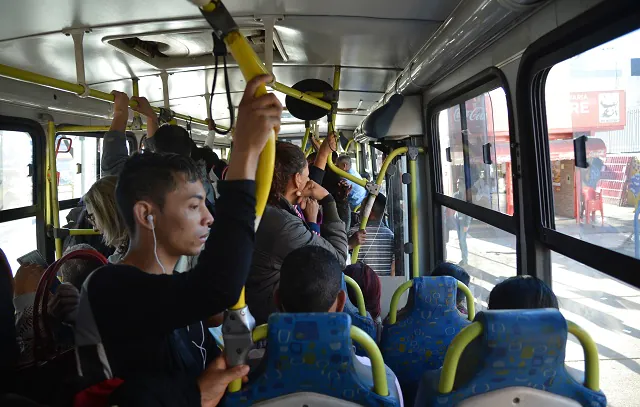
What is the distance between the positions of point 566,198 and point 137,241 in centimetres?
194

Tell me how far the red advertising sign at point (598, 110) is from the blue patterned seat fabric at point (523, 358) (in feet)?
3.36

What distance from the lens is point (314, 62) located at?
3.78 metres

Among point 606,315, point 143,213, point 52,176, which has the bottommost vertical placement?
point 606,315

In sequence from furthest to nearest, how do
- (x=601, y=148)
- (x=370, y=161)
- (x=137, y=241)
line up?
(x=370, y=161) → (x=601, y=148) → (x=137, y=241)

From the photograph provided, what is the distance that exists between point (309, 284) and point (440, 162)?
304cm

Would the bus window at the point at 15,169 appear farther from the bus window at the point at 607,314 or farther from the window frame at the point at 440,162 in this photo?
the bus window at the point at 607,314

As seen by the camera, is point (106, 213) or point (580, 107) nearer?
point (106, 213)

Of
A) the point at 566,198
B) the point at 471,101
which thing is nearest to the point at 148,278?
the point at 566,198

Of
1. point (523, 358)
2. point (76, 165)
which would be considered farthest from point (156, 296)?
point (76, 165)

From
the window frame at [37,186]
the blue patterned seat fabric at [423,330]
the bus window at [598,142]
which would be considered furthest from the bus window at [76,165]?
the bus window at [598,142]

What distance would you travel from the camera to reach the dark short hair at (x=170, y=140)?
113 inches

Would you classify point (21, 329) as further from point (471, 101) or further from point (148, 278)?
point (471, 101)

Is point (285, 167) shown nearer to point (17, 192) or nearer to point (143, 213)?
point (143, 213)

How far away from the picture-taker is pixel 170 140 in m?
2.94
